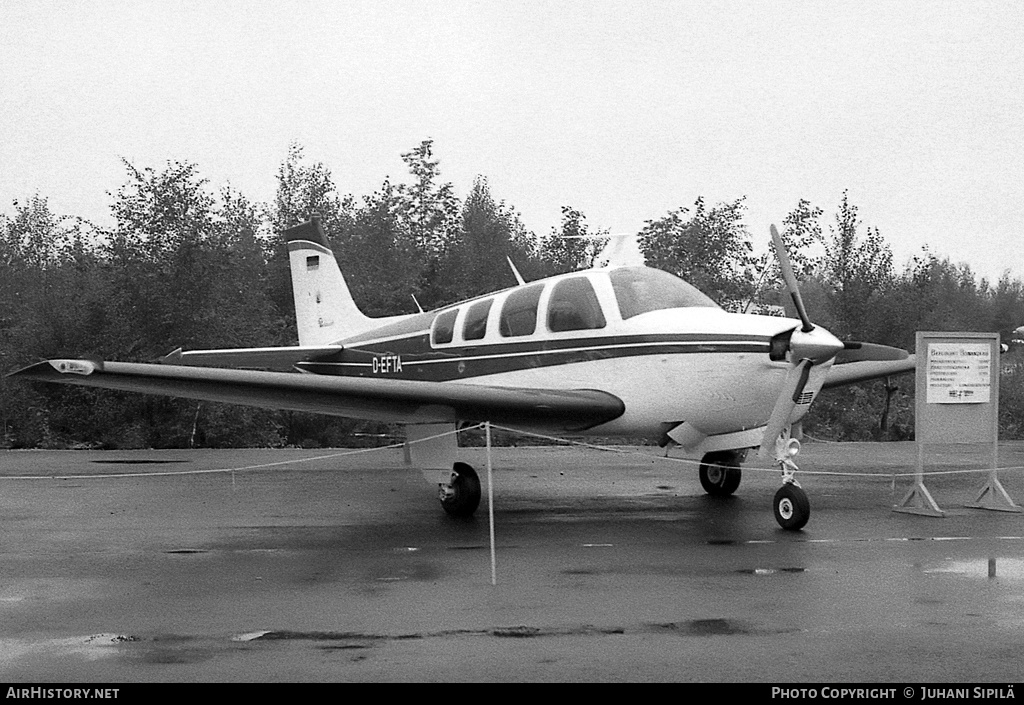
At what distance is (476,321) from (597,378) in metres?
2.03

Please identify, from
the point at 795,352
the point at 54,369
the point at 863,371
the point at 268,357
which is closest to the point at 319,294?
the point at 268,357

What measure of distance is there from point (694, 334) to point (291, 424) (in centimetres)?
2084

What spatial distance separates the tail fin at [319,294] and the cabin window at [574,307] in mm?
4446

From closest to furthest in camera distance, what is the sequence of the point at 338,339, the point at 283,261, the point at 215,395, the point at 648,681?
the point at 648,681, the point at 215,395, the point at 338,339, the point at 283,261

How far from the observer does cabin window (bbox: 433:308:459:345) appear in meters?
12.5

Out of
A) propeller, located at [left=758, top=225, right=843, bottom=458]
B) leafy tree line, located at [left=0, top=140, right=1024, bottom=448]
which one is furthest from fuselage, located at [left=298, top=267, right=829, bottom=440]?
leafy tree line, located at [left=0, top=140, right=1024, bottom=448]

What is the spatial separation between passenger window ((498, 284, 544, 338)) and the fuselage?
0.05 ft

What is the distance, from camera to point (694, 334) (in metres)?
10.1

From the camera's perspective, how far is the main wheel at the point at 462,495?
10914 mm

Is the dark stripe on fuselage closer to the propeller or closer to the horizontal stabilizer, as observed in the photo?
the horizontal stabilizer

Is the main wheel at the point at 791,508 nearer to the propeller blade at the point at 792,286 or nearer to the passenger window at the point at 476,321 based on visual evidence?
the propeller blade at the point at 792,286

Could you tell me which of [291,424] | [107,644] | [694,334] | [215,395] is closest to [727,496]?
[694,334]

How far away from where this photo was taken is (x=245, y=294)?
27.8 metres

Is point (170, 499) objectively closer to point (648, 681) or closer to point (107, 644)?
point (107, 644)
